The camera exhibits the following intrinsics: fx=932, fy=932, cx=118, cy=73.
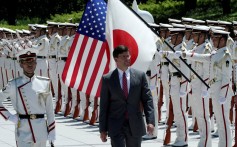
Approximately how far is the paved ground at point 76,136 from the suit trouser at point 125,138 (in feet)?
16.1

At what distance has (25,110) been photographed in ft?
34.1

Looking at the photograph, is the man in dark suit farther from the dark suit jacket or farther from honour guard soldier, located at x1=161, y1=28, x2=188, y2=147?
honour guard soldier, located at x1=161, y1=28, x2=188, y2=147

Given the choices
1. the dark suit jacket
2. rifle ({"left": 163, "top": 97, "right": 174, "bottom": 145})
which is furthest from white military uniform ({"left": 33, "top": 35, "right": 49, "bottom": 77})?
the dark suit jacket

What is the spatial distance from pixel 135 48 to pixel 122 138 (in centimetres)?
185

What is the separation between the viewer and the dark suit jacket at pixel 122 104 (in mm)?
9969

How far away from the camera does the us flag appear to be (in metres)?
12.1

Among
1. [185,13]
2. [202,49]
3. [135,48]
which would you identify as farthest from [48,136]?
[185,13]

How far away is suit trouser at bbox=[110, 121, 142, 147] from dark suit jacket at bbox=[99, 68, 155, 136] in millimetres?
51

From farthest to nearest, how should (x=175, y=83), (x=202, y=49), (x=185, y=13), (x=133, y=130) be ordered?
(x=185, y=13) < (x=175, y=83) < (x=202, y=49) < (x=133, y=130)

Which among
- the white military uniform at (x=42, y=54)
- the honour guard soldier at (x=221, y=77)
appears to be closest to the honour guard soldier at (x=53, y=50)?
the white military uniform at (x=42, y=54)

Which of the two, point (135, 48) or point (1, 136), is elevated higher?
point (135, 48)

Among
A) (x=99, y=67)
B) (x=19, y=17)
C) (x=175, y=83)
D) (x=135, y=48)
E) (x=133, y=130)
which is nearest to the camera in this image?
(x=133, y=130)

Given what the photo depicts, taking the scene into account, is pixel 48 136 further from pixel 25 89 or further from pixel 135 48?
pixel 135 48

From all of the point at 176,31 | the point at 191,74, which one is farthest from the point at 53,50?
the point at 191,74
